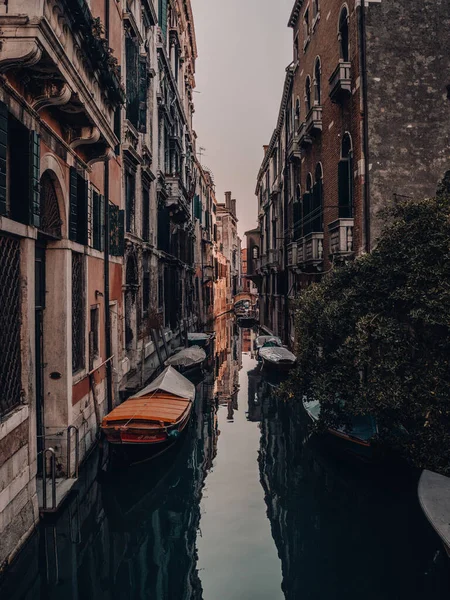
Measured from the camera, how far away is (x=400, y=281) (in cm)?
845

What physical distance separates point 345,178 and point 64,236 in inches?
352

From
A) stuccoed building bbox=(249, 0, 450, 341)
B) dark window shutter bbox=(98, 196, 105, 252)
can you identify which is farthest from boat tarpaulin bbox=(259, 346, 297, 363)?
dark window shutter bbox=(98, 196, 105, 252)

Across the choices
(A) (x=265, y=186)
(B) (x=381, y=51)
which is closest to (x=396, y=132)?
(B) (x=381, y=51)

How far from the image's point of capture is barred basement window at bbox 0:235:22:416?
20.1 feet

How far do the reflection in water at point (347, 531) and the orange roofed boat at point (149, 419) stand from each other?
2088 mm

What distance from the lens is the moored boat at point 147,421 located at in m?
9.66

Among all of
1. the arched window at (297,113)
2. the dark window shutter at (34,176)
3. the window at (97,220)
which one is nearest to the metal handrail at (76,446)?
the dark window shutter at (34,176)

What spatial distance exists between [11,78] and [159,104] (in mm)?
14526

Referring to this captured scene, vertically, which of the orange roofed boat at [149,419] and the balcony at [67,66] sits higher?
the balcony at [67,66]

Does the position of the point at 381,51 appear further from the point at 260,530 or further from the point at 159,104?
the point at 260,530

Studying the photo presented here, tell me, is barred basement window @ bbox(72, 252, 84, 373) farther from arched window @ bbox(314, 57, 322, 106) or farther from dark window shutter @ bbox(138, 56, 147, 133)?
arched window @ bbox(314, 57, 322, 106)

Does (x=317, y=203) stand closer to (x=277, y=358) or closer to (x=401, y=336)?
(x=277, y=358)

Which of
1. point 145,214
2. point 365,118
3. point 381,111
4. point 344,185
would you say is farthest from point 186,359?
point 381,111

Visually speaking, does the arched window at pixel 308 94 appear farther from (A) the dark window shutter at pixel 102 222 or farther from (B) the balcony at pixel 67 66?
(B) the balcony at pixel 67 66
